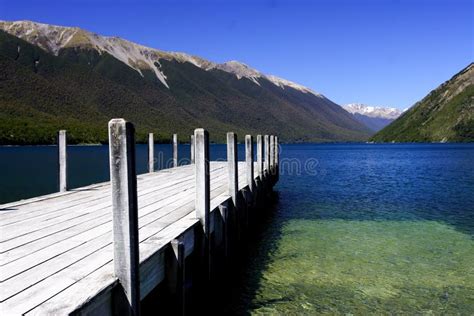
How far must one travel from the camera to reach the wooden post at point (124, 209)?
4246mm

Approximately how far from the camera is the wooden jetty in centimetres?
416

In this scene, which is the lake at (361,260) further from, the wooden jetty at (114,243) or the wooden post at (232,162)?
the wooden post at (232,162)

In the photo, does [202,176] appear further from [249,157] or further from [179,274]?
[249,157]

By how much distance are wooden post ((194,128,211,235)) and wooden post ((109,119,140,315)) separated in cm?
313

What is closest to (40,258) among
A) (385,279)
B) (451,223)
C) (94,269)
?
(94,269)

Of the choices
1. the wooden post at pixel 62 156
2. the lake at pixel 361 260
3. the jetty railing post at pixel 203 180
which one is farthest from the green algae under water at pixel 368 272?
the wooden post at pixel 62 156

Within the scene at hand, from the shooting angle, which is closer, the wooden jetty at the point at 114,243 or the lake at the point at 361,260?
the wooden jetty at the point at 114,243

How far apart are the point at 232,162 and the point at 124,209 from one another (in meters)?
6.40

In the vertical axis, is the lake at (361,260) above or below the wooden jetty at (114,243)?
below

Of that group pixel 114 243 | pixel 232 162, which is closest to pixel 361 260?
pixel 232 162

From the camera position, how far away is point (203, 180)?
7.67 m

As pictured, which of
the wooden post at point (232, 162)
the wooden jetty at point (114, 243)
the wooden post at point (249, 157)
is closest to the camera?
the wooden jetty at point (114, 243)

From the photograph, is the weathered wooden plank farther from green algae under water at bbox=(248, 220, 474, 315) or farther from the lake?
green algae under water at bbox=(248, 220, 474, 315)

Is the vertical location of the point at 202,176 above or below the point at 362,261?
above
